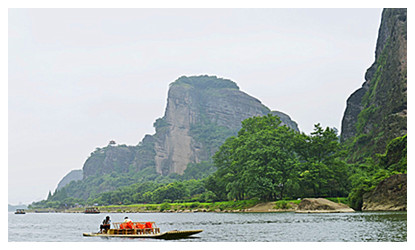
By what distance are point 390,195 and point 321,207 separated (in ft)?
31.9

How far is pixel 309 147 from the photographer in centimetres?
7500

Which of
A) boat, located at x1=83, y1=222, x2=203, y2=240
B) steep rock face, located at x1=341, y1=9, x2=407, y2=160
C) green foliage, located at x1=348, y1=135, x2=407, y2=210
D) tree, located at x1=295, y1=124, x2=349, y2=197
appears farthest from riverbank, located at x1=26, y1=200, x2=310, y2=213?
boat, located at x1=83, y1=222, x2=203, y2=240

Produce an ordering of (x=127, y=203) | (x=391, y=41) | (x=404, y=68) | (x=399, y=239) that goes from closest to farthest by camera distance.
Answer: (x=399, y=239)
(x=404, y=68)
(x=391, y=41)
(x=127, y=203)

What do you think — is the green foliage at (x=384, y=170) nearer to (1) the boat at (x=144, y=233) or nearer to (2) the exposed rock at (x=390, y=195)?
(2) the exposed rock at (x=390, y=195)

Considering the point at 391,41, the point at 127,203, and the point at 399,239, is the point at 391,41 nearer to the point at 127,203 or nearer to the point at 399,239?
the point at 399,239

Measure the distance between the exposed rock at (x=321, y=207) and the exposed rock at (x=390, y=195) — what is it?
3.50 m

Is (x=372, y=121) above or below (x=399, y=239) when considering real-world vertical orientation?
above

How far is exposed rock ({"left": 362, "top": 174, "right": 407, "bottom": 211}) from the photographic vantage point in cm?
5006

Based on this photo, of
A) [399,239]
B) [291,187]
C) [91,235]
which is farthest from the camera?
[291,187]

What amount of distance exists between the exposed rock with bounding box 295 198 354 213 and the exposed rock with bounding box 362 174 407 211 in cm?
350

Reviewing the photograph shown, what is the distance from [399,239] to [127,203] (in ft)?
425

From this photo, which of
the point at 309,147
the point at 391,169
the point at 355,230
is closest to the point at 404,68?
the point at 309,147

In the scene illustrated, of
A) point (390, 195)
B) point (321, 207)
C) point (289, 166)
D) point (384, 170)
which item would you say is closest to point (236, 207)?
point (289, 166)

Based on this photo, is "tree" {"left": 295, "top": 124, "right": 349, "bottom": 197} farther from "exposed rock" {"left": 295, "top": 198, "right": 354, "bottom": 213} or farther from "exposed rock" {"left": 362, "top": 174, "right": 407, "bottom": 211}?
"exposed rock" {"left": 362, "top": 174, "right": 407, "bottom": 211}
